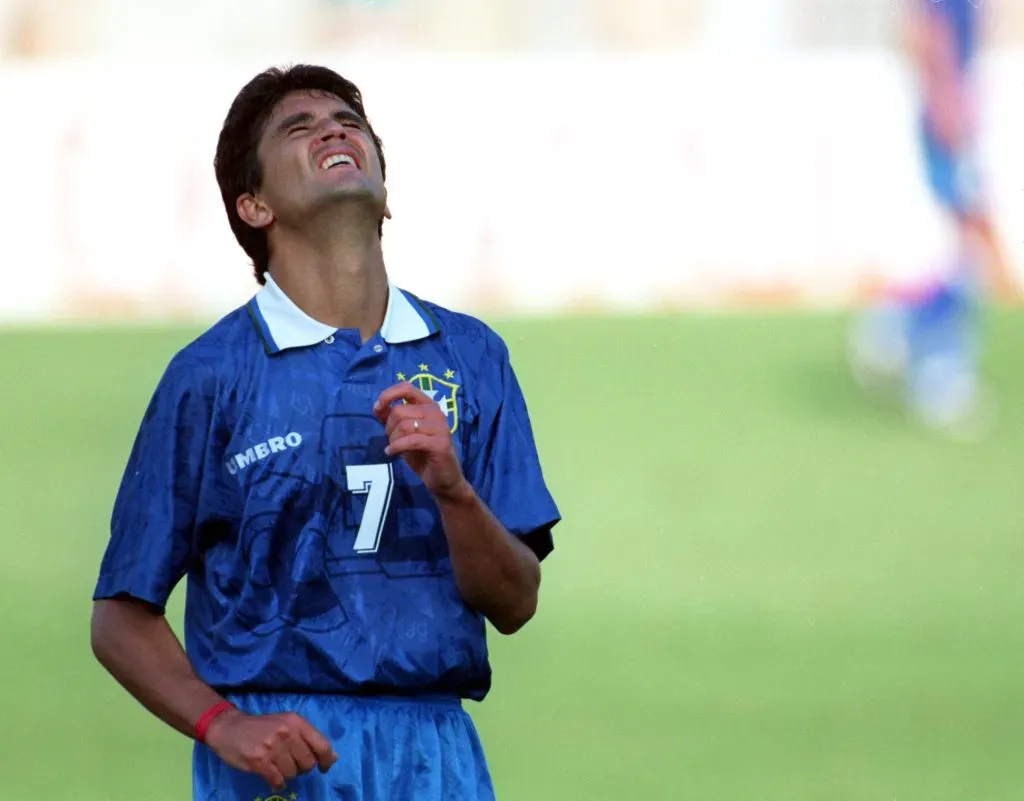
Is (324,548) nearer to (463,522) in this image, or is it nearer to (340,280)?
(463,522)

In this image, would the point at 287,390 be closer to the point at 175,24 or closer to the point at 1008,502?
the point at 1008,502

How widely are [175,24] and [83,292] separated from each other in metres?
0.94

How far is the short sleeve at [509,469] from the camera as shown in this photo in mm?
1899

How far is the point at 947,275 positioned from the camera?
6207 millimetres

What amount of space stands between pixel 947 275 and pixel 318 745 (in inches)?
189

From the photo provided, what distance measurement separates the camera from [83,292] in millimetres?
6328

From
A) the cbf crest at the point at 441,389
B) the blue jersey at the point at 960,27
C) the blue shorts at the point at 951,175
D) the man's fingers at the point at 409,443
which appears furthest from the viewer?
the blue shorts at the point at 951,175

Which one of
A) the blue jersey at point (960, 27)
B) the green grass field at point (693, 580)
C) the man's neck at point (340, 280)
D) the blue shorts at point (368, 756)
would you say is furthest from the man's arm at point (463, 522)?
the blue jersey at point (960, 27)

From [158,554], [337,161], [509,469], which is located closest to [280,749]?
[158,554]

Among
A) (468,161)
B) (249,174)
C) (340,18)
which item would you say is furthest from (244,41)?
(249,174)

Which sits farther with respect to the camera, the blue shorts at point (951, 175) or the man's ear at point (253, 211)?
the blue shorts at point (951, 175)

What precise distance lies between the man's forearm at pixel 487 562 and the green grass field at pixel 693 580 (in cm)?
200

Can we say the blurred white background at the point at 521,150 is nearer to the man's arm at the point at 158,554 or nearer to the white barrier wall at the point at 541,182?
the white barrier wall at the point at 541,182

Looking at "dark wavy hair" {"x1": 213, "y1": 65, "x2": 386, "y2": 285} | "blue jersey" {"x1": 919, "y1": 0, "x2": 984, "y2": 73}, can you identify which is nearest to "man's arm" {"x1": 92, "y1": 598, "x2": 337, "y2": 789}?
"dark wavy hair" {"x1": 213, "y1": 65, "x2": 386, "y2": 285}
